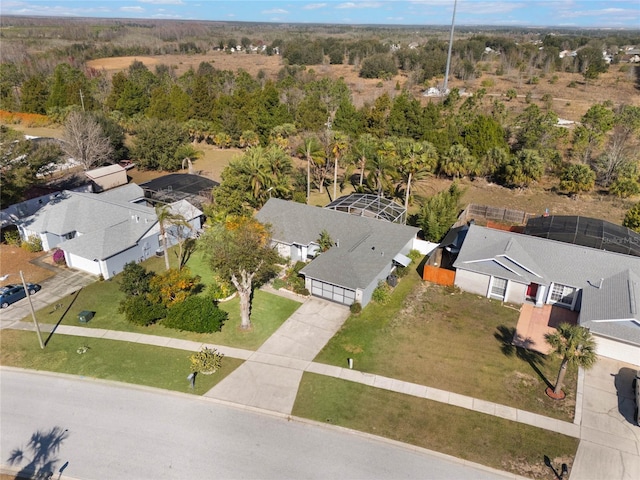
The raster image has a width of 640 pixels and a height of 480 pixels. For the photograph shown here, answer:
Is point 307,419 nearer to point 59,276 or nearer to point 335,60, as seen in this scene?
point 59,276

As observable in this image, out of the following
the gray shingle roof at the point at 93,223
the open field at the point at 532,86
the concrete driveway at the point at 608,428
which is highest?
the open field at the point at 532,86

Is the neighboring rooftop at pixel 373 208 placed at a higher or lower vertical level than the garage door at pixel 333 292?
higher

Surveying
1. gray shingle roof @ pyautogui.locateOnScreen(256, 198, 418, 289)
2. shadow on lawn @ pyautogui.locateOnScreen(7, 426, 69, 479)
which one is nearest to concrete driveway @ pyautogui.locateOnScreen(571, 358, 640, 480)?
gray shingle roof @ pyautogui.locateOnScreen(256, 198, 418, 289)

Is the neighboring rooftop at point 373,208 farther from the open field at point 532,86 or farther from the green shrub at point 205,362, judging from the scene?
the open field at point 532,86

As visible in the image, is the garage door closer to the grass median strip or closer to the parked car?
the grass median strip

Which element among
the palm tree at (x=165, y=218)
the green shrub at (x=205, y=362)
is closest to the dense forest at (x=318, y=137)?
the palm tree at (x=165, y=218)

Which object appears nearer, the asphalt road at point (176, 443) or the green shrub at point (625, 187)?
the asphalt road at point (176, 443)

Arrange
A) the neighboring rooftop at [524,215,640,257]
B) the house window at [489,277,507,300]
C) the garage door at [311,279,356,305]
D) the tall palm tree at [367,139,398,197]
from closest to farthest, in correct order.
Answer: the garage door at [311,279,356,305]
the house window at [489,277,507,300]
the neighboring rooftop at [524,215,640,257]
the tall palm tree at [367,139,398,197]
